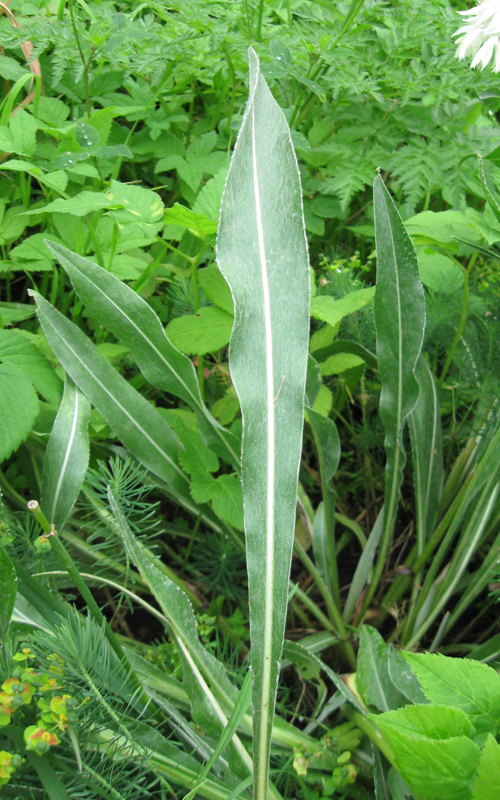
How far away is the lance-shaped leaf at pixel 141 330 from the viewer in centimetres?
75

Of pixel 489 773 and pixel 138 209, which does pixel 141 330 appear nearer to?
pixel 138 209

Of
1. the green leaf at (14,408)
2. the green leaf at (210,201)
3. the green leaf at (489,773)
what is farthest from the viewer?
the green leaf at (210,201)

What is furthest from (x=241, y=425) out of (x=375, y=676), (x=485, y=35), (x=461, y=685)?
(x=485, y=35)

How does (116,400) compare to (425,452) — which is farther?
(425,452)

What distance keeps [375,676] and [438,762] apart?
313 millimetres

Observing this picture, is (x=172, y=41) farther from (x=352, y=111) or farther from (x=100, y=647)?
(x=100, y=647)

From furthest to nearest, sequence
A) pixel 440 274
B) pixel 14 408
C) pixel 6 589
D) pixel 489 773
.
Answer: pixel 440 274 < pixel 14 408 < pixel 6 589 < pixel 489 773

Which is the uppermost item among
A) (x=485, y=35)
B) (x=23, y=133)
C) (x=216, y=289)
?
(x=485, y=35)

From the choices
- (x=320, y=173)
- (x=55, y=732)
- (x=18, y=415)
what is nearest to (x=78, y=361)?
(x=18, y=415)

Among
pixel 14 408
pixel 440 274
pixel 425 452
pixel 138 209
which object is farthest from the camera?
pixel 440 274

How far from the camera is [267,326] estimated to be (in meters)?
0.60

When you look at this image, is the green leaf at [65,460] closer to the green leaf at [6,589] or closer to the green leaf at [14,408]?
the green leaf at [14,408]

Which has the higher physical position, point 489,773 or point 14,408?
point 489,773

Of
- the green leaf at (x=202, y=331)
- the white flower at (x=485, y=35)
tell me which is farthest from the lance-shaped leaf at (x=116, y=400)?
the white flower at (x=485, y=35)
